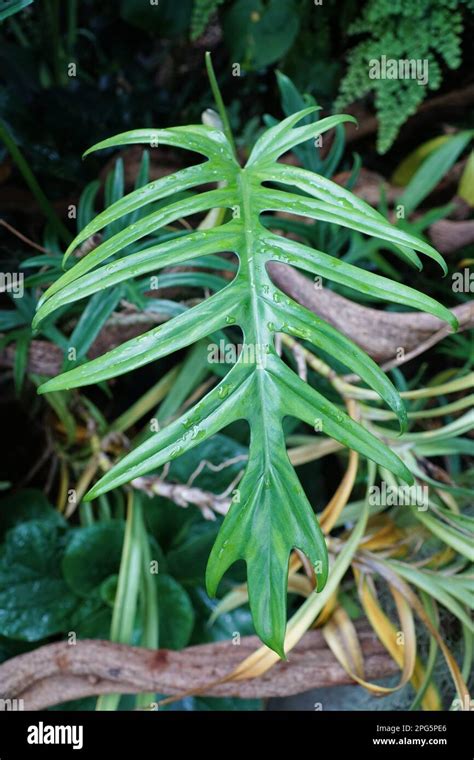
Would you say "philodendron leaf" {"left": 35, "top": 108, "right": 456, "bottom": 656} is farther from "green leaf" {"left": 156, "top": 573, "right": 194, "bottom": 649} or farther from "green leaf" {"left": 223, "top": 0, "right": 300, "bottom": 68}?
"green leaf" {"left": 223, "top": 0, "right": 300, "bottom": 68}

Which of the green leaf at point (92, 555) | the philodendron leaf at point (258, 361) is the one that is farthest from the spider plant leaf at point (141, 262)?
the green leaf at point (92, 555)

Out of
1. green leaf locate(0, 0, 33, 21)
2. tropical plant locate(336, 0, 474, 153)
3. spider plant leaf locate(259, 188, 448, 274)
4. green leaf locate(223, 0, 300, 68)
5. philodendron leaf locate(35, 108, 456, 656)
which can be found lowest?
philodendron leaf locate(35, 108, 456, 656)

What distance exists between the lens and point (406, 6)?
1188 millimetres

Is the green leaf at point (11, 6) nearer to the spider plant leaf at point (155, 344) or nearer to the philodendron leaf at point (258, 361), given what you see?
the philodendron leaf at point (258, 361)

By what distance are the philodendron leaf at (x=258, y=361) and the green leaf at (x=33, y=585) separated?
1.82 feet

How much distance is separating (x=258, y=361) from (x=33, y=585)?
66 cm

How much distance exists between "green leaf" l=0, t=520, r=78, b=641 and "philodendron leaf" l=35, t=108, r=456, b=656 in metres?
0.55

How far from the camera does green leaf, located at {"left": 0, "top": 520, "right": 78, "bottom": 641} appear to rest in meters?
1.09

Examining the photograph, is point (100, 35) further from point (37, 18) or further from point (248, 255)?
point (248, 255)

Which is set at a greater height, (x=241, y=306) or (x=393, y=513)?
(x=241, y=306)

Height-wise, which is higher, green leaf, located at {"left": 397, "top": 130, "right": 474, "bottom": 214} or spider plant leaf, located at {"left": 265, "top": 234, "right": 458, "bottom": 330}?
green leaf, located at {"left": 397, "top": 130, "right": 474, "bottom": 214}

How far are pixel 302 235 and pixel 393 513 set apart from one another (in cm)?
49

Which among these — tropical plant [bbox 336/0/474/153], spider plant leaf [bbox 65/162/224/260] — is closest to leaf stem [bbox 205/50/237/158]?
spider plant leaf [bbox 65/162/224/260]
